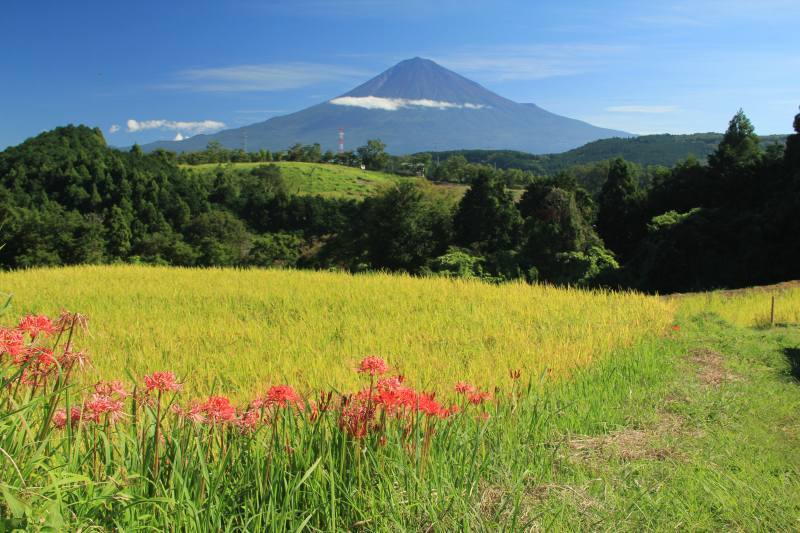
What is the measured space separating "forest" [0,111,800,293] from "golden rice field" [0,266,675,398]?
7900 mm

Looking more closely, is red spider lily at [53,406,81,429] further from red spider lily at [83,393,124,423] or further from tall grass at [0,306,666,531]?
red spider lily at [83,393,124,423]

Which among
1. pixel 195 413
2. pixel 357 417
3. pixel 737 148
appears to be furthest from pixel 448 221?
pixel 195 413

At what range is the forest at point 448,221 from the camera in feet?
65.3

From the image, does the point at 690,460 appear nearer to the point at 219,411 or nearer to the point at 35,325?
the point at 219,411

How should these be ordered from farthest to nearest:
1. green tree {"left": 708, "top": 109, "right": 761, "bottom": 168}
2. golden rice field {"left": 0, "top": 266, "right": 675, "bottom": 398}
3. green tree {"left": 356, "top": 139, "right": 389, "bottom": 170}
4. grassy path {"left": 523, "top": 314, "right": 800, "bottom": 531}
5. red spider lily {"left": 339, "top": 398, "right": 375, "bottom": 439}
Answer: green tree {"left": 356, "top": 139, "right": 389, "bottom": 170} < green tree {"left": 708, "top": 109, "right": 761, "bottom": 168} < golden rice field {"left": 0, "top": 266, "right": 675, "bottom": 398} < grassy path {"left": 523, "top": 314, "right": 800, "bottom": 531} < red spider lily {"left": 339, "top": 398, "right": 375, "bottom": 439}

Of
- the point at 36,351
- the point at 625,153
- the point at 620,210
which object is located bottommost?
the point at 36,351

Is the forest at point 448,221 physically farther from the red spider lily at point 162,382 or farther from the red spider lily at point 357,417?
the red spider lily at point 162,382

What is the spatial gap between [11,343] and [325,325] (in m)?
5.10

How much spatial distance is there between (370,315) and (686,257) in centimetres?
1606

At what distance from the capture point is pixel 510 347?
5.78m

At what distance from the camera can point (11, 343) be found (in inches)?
71.2

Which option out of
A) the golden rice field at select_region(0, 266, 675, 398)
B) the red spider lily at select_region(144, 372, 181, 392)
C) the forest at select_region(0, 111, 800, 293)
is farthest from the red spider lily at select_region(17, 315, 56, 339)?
the forest at select_region(0, 111, 800, 293)

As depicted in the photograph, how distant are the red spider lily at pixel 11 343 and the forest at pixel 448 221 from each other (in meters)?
15.2

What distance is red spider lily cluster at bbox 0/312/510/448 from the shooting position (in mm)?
1790
